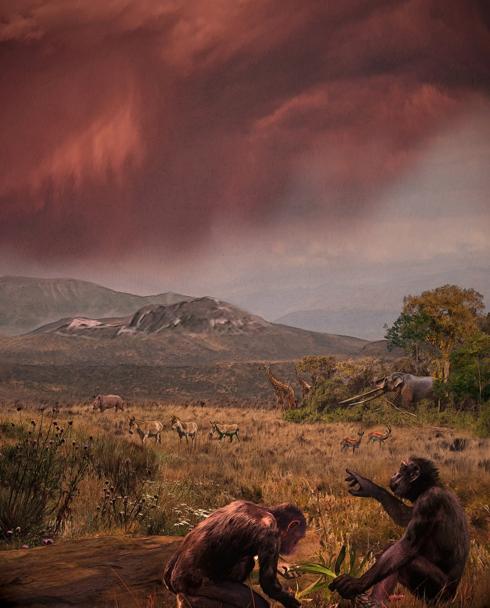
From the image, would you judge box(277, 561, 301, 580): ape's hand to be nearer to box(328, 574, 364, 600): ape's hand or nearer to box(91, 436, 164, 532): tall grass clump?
box(328, 574, 364, 600): ape's hand

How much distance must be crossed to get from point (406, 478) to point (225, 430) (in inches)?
180

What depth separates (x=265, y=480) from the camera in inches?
266

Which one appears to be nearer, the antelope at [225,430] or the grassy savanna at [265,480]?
the grassy savanna at [265,480]

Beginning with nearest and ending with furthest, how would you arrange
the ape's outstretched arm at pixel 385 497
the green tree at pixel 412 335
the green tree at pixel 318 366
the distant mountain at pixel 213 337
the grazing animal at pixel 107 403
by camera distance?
the ape's outstretched arm at pixel 385 497 < the green tree at pixel 412 335 < the green tree at pixel 318 366 < the distant mountain at pixel 213 337 < the grazing animal at pixel 107 403

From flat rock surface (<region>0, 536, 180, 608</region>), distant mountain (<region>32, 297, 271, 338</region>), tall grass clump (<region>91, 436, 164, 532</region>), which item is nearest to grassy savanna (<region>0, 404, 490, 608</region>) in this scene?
tall grass clump (<region>91, 436, 164, 532</region>)

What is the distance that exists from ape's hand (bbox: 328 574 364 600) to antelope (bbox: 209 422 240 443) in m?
4.23

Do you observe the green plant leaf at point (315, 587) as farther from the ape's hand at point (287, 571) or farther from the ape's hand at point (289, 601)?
the ape's hand at point (289, 601)

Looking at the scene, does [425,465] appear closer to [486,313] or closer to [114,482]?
[486,313]

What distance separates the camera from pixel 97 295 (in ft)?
27.5

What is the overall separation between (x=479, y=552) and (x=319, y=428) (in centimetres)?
258

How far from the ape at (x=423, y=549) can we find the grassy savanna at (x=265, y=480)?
0.37m

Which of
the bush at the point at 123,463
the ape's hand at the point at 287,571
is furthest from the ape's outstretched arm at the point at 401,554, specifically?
the bush at the point at 123,463

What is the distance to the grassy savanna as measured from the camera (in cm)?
529

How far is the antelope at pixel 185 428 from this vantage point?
338 inches
